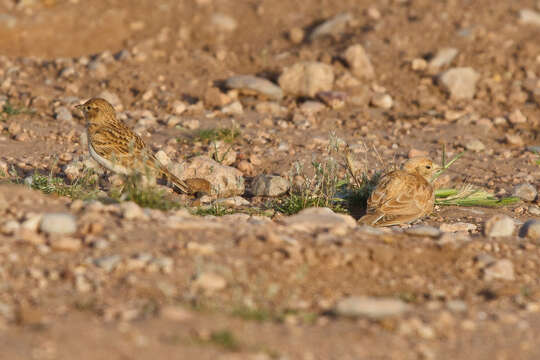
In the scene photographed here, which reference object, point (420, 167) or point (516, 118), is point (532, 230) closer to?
point (420, 167)

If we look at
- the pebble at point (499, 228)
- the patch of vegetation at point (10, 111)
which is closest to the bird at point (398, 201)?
the pebble at point (499, 228)

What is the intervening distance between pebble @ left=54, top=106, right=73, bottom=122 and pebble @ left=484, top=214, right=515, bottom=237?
15.9 ft

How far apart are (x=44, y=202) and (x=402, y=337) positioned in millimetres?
2279

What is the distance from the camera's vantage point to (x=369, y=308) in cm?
338

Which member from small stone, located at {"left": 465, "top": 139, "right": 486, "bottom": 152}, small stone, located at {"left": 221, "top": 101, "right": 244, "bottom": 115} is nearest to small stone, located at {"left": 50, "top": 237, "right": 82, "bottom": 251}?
Answer: small stone, located at {"left": 221, "top": 101, "right": 244, "bottom": 115}

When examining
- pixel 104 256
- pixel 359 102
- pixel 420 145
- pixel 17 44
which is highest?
pixel 17 44

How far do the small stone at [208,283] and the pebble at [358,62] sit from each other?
608 centimetres

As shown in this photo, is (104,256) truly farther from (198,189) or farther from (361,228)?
(198,189)

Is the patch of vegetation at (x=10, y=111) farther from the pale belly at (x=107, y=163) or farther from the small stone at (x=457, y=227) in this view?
the small stone at (x=457, y=227)

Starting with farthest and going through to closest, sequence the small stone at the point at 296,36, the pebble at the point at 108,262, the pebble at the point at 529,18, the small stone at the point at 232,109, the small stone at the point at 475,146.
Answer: the small stone at the point at 296,36 → the pebble at the point at 529,18 → the small stone at the point at 232,109 → the small stone at the point at 475,146 → the pebble at the point at 108,262

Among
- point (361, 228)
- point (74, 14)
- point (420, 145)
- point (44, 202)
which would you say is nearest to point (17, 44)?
point (74, 14)

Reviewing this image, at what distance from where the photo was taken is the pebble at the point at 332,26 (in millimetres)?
9961

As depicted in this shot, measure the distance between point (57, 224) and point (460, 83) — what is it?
20.3 ft

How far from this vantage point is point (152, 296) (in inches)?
136
